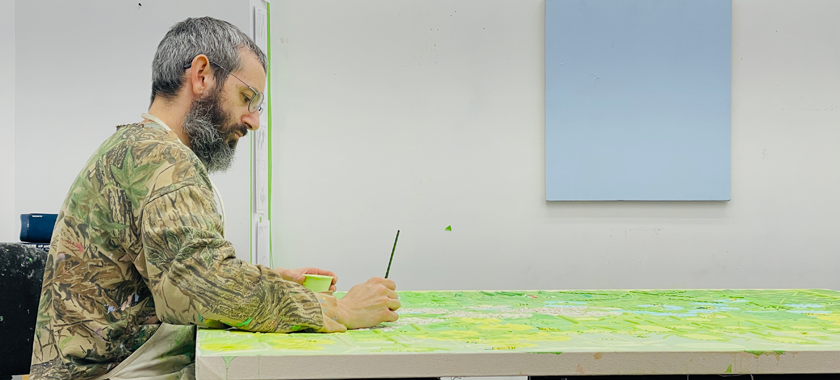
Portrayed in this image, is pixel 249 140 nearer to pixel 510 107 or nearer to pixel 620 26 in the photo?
pixel 510 107

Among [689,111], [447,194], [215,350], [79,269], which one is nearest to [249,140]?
[447,194]

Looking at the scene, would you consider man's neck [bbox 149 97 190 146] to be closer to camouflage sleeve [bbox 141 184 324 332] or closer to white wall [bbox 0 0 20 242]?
camouflage sleeve [bbox 141 184 324 332]

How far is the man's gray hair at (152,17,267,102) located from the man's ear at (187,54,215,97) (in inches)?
0.5

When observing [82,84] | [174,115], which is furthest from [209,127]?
[82,84]

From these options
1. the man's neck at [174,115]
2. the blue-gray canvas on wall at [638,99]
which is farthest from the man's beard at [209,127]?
the blue-gray canvas on wall at [638,99]

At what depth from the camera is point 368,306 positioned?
1.07 meters

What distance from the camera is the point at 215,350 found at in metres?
0.85

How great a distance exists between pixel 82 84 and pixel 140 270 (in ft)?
Answer: 5.96

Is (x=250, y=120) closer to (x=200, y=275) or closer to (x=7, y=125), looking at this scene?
(x=200, y=275)

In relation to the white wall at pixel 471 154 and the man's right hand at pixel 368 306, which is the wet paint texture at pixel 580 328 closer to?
the man's right hand at pixel 368 306

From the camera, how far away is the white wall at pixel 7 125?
7.72ft

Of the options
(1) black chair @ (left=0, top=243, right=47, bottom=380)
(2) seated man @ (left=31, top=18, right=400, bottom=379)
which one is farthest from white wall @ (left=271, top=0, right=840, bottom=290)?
(2) seated man @ (left=31, top=18, right=400, bottom=379)

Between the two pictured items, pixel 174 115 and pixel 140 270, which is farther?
pixel 174 115

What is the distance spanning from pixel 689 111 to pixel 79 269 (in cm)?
253
